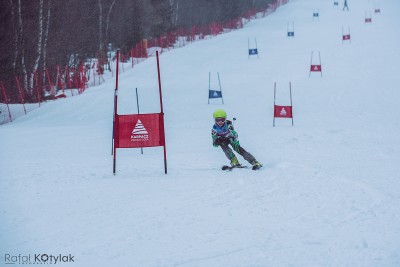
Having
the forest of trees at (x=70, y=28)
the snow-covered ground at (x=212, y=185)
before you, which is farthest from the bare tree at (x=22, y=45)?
the snow-covered ground at (x=212, y=185)

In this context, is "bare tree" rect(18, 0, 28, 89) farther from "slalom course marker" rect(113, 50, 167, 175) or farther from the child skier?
the child skier

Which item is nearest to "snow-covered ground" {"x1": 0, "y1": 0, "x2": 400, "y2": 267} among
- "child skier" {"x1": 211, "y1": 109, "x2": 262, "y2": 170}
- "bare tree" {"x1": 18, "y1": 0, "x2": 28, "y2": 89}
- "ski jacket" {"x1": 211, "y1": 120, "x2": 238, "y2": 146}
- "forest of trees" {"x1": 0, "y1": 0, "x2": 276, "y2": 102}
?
"child skier" {"x1": 211, "y1": 109, "x2": 262, "y2": 170}

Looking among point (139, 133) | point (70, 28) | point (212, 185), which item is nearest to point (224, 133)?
point (212, 185)

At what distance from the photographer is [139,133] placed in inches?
314

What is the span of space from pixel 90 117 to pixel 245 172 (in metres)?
10.5

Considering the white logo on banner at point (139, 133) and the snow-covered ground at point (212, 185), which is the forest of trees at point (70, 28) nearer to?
the snow-covered ground at point (212, 185)

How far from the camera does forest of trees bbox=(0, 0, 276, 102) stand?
22.2 m

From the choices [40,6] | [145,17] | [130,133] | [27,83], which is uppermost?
[145,17]

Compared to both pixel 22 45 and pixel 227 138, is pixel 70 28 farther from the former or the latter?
pixel 227 138

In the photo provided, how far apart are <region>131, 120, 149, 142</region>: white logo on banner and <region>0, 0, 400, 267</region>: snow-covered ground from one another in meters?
0.79

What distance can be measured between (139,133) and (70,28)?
22698 millimetres

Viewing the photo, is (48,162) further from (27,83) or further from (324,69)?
(324,69)

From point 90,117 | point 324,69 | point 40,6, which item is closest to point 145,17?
point 40,6

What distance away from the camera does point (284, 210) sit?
6.21m
